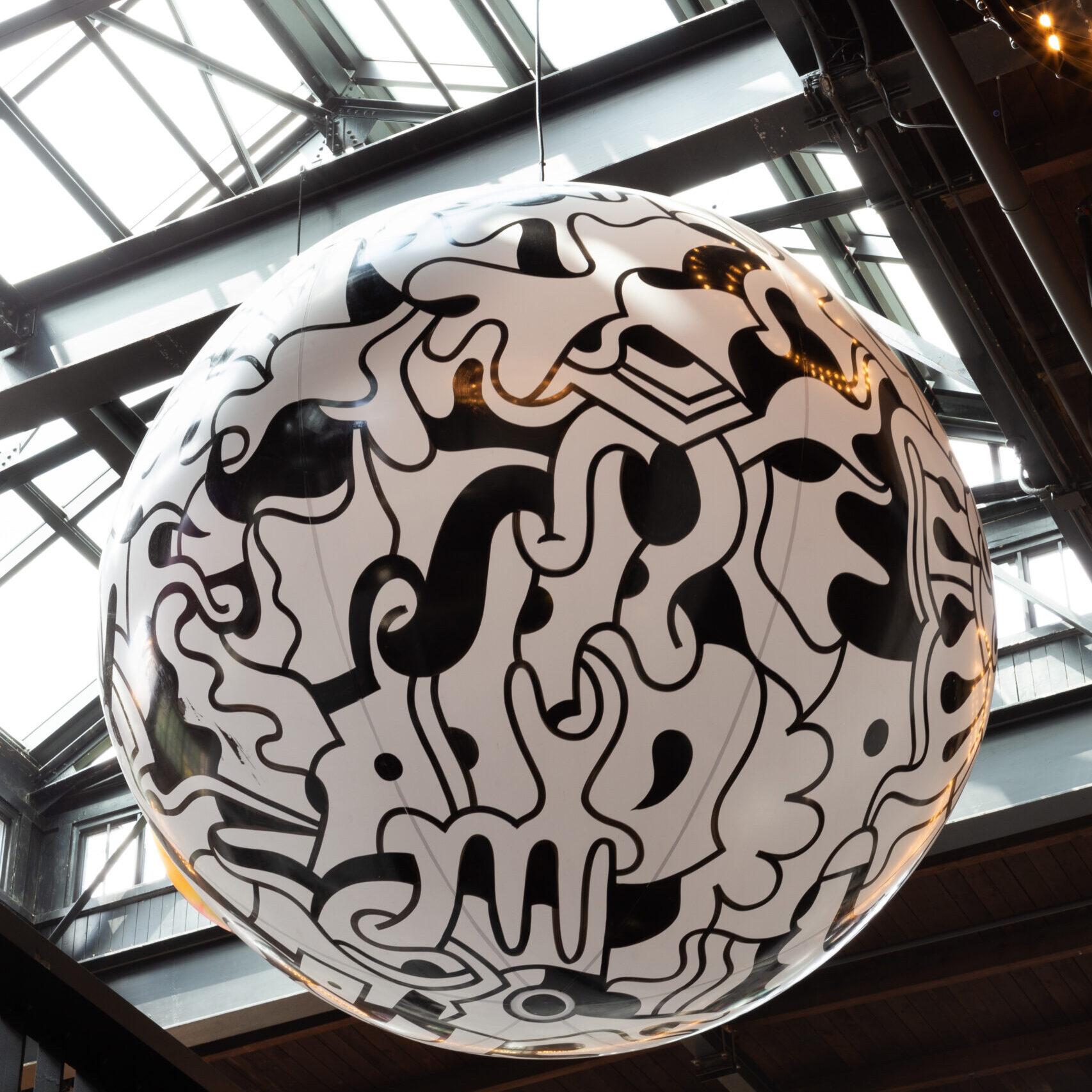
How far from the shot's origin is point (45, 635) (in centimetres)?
809

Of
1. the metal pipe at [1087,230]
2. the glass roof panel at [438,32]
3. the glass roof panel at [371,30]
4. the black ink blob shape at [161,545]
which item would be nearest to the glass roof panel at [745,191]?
the glass roof panel at [438,32]

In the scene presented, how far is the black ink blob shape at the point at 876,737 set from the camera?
1.14 meters

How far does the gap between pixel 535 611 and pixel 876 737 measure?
1.04ft

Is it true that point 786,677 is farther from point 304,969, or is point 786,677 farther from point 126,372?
point 126,372

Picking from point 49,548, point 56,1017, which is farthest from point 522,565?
point 49,548

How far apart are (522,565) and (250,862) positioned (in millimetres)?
364

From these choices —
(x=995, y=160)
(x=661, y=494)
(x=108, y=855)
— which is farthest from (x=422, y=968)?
(x=108, y=855)

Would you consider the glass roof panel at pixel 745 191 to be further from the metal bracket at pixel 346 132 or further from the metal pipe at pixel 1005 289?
the metal pipe at pixel 1005 289

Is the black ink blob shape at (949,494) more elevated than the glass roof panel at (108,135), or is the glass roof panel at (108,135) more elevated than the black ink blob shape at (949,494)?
the glass roof panel at (108,135)

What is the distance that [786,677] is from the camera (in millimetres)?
1076

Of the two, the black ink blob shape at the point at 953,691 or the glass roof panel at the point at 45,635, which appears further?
the glass roof panel at the point at 45,635

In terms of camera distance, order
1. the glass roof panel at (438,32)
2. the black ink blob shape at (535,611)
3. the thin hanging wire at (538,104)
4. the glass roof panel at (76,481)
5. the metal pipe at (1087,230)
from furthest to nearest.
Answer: the glass roof panel at (76,481), the glass roof panel at (438,32), the metal pipe at (1087,230), the thin hanging wire at (538,104), the black ink blob shape at (535,611)

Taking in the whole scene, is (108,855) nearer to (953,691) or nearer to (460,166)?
(460,166)

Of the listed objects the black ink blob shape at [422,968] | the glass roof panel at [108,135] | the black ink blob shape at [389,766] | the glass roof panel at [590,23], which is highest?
the glass roof panel at [108,135]
